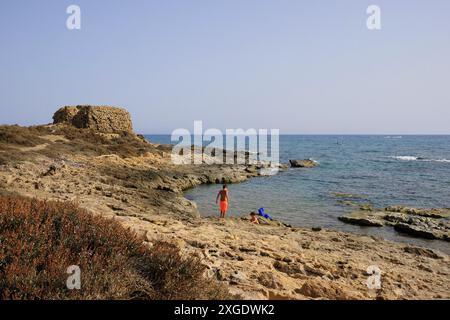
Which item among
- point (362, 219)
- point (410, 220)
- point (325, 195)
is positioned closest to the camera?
point (410, 220)

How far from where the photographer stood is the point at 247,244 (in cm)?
977

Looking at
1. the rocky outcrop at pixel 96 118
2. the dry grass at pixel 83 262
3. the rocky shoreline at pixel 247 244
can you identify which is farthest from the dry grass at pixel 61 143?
the dry grass at pixel 83 262

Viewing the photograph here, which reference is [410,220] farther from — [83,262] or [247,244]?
[83,262]

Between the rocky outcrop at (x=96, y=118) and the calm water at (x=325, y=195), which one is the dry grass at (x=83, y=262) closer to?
the calm water at (x=325, y=195)

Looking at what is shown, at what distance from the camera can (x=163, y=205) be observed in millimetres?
17438

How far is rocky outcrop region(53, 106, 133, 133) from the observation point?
135 ft

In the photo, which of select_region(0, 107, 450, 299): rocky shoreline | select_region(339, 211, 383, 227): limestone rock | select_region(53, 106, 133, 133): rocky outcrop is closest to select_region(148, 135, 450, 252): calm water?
select_region(339, 211, 383, 227): limestone rock

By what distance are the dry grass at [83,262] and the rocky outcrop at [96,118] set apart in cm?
3831

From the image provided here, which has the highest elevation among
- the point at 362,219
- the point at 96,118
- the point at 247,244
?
the point at 96,118

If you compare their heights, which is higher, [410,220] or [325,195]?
[410,220]

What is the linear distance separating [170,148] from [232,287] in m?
41.6

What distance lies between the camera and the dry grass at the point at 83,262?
3.73 metres

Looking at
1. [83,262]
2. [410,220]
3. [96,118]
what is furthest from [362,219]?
[96,118]

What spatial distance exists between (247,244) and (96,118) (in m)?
36.5
